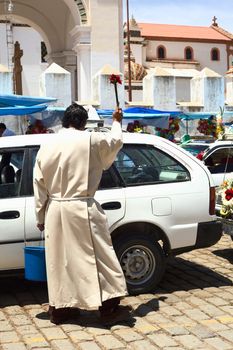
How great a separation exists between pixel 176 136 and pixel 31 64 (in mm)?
24250

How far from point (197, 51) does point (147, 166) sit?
60120 millimetres

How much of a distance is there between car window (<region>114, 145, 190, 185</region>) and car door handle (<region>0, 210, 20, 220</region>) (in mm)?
1238

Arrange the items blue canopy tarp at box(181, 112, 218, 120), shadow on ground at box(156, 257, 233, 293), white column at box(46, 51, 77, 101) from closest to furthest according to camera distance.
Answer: shadow on ground at box(156, 257, 233, 293)
blue canopy tarp at box(181, 112, 218, 120)
white column at box(46, 51, 77, 101)

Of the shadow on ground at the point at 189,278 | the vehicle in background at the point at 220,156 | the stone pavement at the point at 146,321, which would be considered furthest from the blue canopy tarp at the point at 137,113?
the stone pavement at the point at 146,321

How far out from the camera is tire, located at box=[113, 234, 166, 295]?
5828 mm

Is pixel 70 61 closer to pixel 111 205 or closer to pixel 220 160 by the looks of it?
pixel 220 160

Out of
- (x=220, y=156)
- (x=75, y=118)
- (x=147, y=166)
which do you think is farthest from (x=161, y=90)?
(x=75, y=118)

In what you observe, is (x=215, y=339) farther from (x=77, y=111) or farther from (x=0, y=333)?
(x=77, y=111)

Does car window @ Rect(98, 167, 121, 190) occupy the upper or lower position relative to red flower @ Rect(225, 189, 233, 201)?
upper

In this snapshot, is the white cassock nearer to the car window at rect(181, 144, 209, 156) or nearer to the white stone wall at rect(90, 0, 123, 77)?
the car window at rect(181, 144, 209, 156)

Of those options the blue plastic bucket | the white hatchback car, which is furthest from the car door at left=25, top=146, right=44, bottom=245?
the blue plastic bucket

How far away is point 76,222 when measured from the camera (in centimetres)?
482

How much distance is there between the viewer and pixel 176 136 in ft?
62.1

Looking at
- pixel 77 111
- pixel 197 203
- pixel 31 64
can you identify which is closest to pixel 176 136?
pixel 197 203
